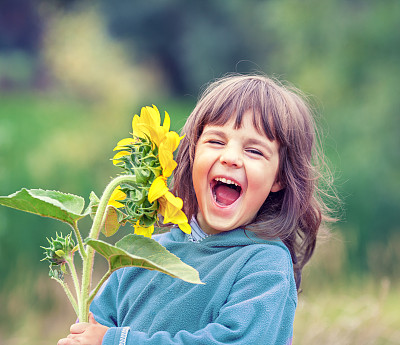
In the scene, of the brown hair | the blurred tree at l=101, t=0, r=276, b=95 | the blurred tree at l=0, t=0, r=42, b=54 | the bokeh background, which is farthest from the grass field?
the blurred tree at l=0, t=0, r=42, b=54

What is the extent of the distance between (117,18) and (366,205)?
687 inches

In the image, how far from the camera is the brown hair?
1.59 m

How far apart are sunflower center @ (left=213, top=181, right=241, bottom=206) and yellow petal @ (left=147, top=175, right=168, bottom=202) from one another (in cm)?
37

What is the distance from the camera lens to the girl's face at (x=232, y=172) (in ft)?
4.95

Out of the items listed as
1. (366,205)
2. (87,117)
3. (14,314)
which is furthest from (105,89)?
(14,314)

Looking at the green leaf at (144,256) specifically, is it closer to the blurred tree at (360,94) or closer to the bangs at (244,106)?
the bangs at (244,106)

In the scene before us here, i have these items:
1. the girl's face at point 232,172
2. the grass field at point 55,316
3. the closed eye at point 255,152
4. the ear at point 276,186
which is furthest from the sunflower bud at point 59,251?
the grass field at point 55,316

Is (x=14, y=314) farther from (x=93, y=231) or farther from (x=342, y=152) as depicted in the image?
Answer: (x=342, y=152)

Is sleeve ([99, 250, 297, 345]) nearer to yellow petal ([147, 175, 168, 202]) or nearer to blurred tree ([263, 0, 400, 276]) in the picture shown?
yellow petal ([147, 175, 168, 202])

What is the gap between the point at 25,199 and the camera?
1145 mm

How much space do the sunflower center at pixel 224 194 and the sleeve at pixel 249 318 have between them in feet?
0.59

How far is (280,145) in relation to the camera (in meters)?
1.63

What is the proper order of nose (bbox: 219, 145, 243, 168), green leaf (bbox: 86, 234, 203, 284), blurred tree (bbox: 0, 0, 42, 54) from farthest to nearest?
blurred tree (bbox: 0, 0, 42, 54) < nose (bbox: 219, 145, 243, 168) < green leaf (bbox: 86, 234, 203, 284)

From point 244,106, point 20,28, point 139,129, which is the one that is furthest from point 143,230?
point 20,28
